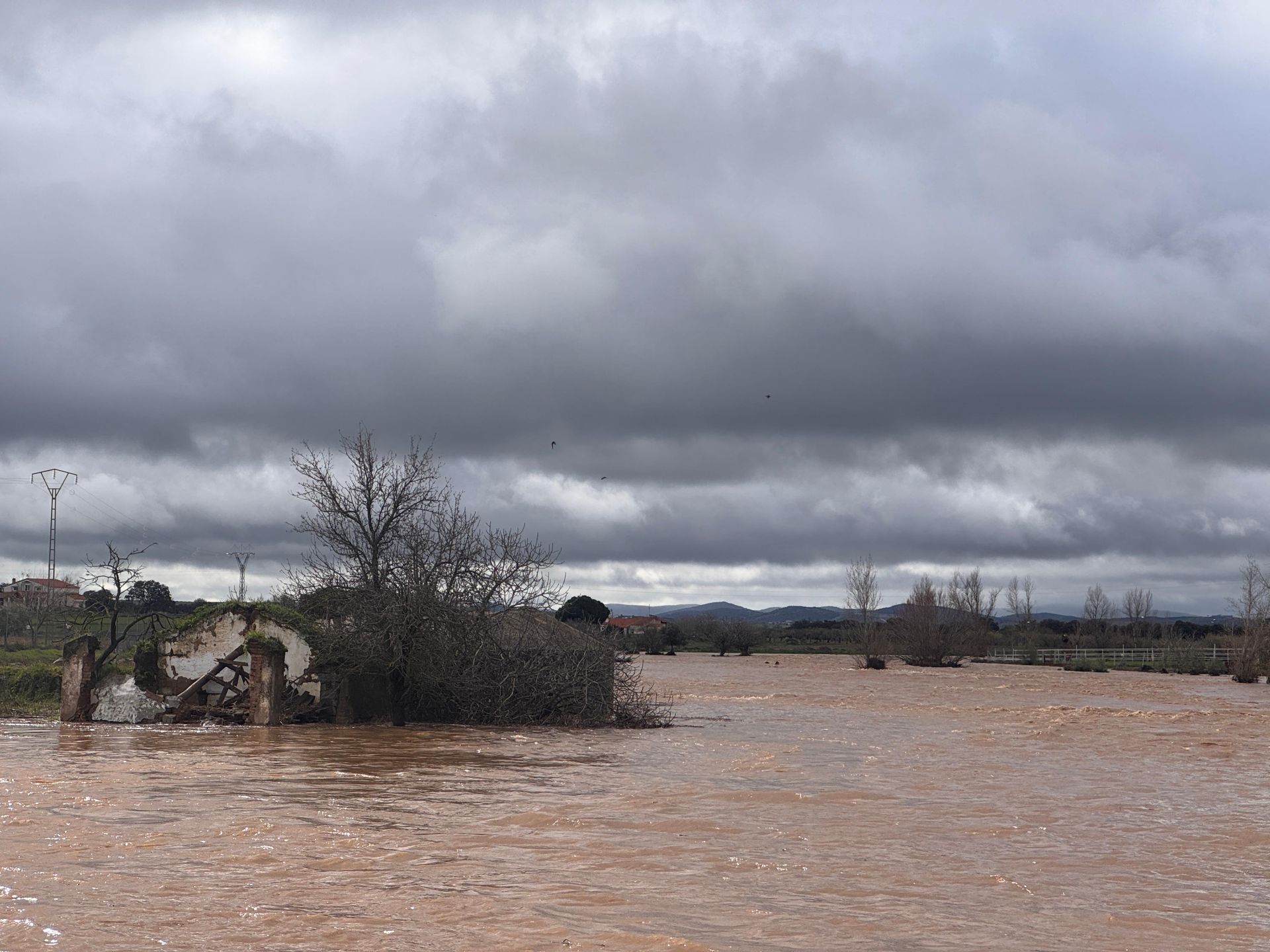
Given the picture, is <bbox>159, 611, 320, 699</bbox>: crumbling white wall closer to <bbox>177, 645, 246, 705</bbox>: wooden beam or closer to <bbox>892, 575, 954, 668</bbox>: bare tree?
<bbox>177, 645, 246, 705</bbox>: wooden beam

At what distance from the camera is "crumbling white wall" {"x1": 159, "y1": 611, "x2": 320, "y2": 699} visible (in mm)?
26047

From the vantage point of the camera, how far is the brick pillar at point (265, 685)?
2500cm

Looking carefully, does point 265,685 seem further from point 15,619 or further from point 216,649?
point 15,619

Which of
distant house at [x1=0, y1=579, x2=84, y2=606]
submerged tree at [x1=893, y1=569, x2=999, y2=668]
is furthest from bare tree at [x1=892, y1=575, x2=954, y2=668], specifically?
distant house at [x1=0, y1=579, x2=84, y2=606]

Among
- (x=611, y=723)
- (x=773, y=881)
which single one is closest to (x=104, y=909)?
(x=773, y=881)

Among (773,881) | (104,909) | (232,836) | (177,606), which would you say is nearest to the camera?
(104,909)

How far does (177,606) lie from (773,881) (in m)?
56.9

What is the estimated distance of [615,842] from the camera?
41.1 ft

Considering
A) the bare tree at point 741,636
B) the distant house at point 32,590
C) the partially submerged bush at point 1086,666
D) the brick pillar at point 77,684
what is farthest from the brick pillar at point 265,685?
the bare tree at point 741,636

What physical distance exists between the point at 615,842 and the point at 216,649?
16.5 metres

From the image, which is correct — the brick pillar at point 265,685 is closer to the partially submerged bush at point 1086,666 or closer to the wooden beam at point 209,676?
the wooden beam at point 209,676

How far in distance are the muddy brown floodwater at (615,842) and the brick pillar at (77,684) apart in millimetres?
683

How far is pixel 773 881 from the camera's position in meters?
10.6

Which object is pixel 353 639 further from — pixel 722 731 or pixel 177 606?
pixel 177 606
